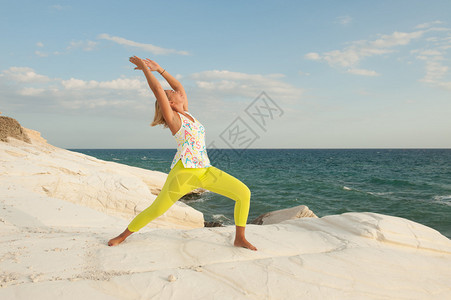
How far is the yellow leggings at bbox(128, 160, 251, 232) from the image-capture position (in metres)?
3.89

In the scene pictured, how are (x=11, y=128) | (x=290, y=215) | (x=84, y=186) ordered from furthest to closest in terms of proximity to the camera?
(x=11, y=128), (x=290, y=215), (x=84, y=186)

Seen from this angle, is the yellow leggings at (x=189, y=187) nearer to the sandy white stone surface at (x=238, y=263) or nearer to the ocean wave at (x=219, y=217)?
the sandy white stone surface at (x=238, y=263)

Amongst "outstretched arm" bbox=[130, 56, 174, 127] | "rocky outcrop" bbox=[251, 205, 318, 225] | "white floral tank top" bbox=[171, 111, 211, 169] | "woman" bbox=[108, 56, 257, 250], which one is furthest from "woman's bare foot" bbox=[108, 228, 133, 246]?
"rocky outcrop" bbox=[251, 205, 318, 225]

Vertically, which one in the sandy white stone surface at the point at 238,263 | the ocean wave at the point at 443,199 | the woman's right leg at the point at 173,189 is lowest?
the ocean wave at the point at 443,199

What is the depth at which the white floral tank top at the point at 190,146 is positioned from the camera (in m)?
3.90

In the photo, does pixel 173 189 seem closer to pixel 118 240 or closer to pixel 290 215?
pixel 118 240

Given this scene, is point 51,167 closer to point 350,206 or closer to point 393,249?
point 393,249

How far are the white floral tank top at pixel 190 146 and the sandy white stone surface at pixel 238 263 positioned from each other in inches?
45.1

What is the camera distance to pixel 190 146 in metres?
3.95

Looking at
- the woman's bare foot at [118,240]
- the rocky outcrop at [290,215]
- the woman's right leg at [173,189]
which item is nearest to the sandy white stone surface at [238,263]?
the woman's bare foot at [118,240]

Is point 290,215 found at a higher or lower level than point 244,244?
lower

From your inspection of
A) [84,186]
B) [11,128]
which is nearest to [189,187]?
[84,186]

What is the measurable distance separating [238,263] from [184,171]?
4.34 feet

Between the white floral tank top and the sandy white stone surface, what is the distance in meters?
1.14
